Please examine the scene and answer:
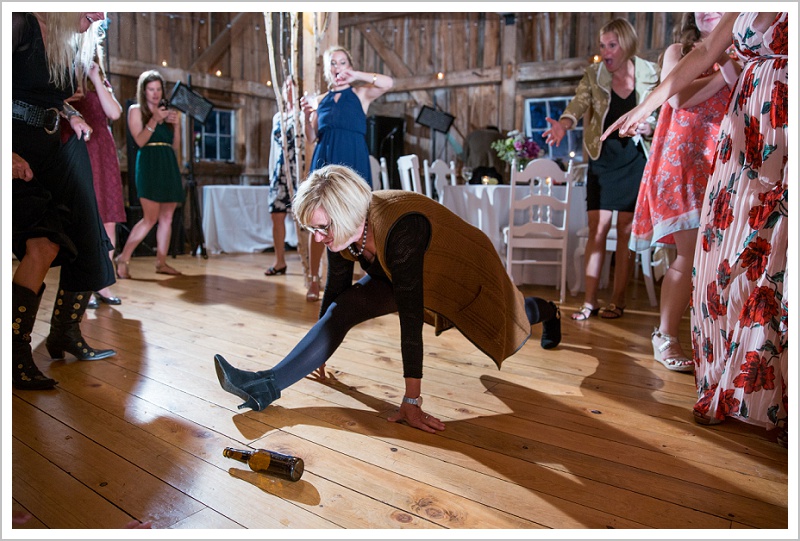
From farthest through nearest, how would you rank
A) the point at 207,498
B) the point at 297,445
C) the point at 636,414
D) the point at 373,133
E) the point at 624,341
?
the point at 373,133 < the point at 624,341 < the point at 636,414 < the point at 297,445 < the point at 207,498

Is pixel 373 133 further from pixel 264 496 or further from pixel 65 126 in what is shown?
pixel 264 496

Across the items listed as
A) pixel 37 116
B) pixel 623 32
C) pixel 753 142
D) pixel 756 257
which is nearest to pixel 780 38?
pixel 753 142

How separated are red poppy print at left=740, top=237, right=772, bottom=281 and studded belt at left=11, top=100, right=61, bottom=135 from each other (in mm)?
2203

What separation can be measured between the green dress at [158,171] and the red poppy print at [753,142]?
417 cm

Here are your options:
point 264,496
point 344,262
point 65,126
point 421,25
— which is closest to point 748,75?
point 344,262

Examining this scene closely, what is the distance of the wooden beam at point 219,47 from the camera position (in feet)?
26.0

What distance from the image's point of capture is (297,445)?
1.66 m

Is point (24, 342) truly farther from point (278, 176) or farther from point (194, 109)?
point (194, 109)

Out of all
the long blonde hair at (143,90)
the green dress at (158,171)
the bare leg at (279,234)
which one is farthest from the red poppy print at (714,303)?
the green dress at (158,171)

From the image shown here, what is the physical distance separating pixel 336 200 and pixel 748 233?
1.14 metres

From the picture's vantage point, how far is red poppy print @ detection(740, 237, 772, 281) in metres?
1.63

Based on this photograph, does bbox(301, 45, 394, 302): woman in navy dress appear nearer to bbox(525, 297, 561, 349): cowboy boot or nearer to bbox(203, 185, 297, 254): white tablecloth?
bbox(525, 297, 561, 349): cowboy boot

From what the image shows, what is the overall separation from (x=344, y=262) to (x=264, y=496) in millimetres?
817

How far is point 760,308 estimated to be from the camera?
1638 mm
